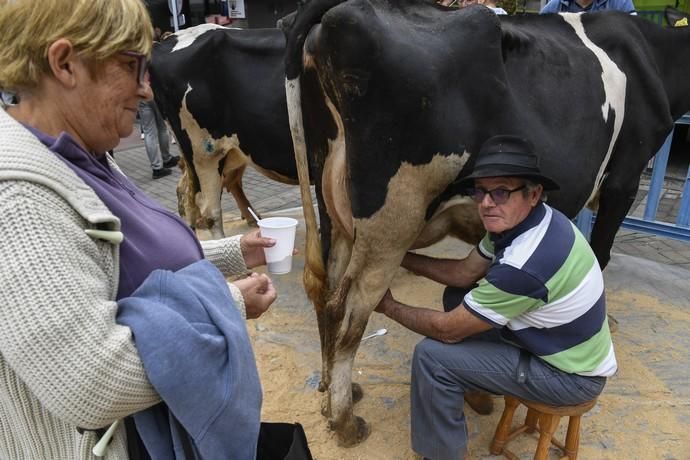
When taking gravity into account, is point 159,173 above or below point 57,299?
below

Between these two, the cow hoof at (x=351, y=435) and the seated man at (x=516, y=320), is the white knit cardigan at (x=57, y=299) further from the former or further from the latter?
the cow hoof at (x=351, y=435)

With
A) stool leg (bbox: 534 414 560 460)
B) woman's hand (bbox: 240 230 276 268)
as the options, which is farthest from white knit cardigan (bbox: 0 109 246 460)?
stool leg (bbox: 534 414 560 460)

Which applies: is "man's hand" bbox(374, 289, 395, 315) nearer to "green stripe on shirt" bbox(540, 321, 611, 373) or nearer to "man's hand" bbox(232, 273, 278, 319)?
"green stripe on shirt" bbox(540, 321, 611, 373)

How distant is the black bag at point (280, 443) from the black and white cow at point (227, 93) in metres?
2.77

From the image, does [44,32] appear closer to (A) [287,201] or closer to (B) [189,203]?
(B) [189,203]

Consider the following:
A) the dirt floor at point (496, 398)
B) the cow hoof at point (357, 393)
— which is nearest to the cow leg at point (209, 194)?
the dirt floor at point (496, 398)

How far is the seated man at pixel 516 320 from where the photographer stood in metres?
1.84

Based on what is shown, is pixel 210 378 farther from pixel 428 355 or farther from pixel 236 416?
pixel 428 355

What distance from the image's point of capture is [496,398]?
2928 millimetres

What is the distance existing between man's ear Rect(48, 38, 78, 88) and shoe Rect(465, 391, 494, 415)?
2.39 meters

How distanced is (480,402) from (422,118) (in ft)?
5.17

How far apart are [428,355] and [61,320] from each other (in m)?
1.55

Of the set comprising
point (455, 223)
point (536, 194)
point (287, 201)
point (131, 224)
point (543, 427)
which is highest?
point (131, 224)

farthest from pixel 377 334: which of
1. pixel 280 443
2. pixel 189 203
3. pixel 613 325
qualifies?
pixel 189 203
